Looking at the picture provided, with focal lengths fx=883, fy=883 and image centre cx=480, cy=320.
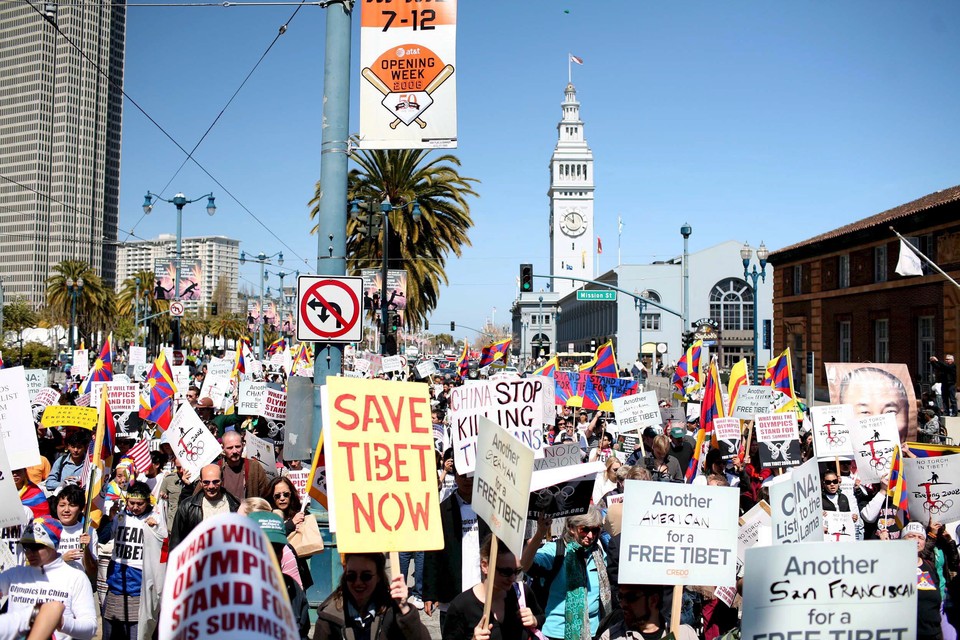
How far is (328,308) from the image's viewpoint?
8.02m

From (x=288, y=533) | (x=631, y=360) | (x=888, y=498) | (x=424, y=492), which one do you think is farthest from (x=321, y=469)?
(x=631, y=360)

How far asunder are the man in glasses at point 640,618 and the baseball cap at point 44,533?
317cm

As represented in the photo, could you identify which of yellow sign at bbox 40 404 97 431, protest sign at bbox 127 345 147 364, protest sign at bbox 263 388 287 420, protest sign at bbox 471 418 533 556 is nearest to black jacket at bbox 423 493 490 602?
protest sign at bbox 471 418 533 556

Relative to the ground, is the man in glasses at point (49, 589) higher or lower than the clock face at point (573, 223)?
lower

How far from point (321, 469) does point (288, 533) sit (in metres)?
0.60

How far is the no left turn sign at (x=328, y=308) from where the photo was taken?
795 cm

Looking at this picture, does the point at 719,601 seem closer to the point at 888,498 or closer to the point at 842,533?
the point at 842,533

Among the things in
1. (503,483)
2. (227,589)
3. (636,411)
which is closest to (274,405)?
(636,411)

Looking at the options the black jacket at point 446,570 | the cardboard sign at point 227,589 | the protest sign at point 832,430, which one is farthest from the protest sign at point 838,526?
the cardboard sign at point 227,589

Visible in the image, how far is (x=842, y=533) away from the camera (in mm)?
7949

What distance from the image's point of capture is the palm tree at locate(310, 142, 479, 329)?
27578 mm

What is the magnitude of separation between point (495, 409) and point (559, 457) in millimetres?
716

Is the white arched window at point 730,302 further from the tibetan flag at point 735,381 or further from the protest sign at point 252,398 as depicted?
the protest sign at point 252,398

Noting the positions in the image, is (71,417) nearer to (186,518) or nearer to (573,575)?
(186,518)
